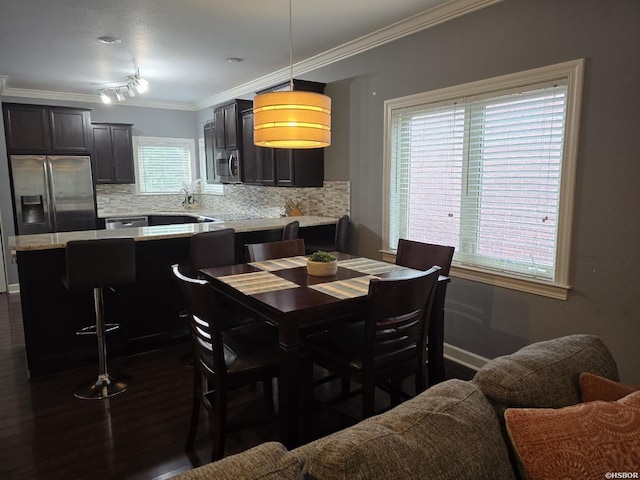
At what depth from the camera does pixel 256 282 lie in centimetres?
235

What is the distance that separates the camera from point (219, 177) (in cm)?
606

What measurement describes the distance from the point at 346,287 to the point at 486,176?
153cm

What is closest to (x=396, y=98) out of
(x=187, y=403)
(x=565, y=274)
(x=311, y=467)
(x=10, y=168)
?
(x=565, y=274)

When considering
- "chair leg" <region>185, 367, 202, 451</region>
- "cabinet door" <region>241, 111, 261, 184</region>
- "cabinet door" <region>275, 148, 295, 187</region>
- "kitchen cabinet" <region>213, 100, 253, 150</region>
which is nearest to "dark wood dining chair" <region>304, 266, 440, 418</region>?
"chair leg" <region>185, 367, 202, 451</region>

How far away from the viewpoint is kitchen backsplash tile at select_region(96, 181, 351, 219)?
454cm

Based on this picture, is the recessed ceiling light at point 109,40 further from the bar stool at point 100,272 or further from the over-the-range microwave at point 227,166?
the bar stool at point 100,272

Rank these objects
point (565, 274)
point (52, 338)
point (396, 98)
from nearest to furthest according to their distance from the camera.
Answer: point (565, 274) → point (52, 338) → point (396, 98)

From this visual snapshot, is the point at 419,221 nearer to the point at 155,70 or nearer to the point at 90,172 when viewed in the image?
the point at 155,70

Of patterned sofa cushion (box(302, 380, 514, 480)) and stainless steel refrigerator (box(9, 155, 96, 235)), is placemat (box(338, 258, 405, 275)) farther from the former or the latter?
stainless steel refrigerator (box(9, 155, 96, 235))

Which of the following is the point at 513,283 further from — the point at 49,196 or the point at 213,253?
the point at 49,196

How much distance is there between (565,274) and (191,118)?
6.49 metres

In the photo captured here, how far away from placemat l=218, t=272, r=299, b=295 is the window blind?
1614mm

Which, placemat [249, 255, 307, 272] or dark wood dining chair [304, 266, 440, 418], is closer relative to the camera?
dark wood dining chair [304, 266, 440, 418]

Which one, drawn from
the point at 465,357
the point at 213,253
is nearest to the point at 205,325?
the point at 213,253
